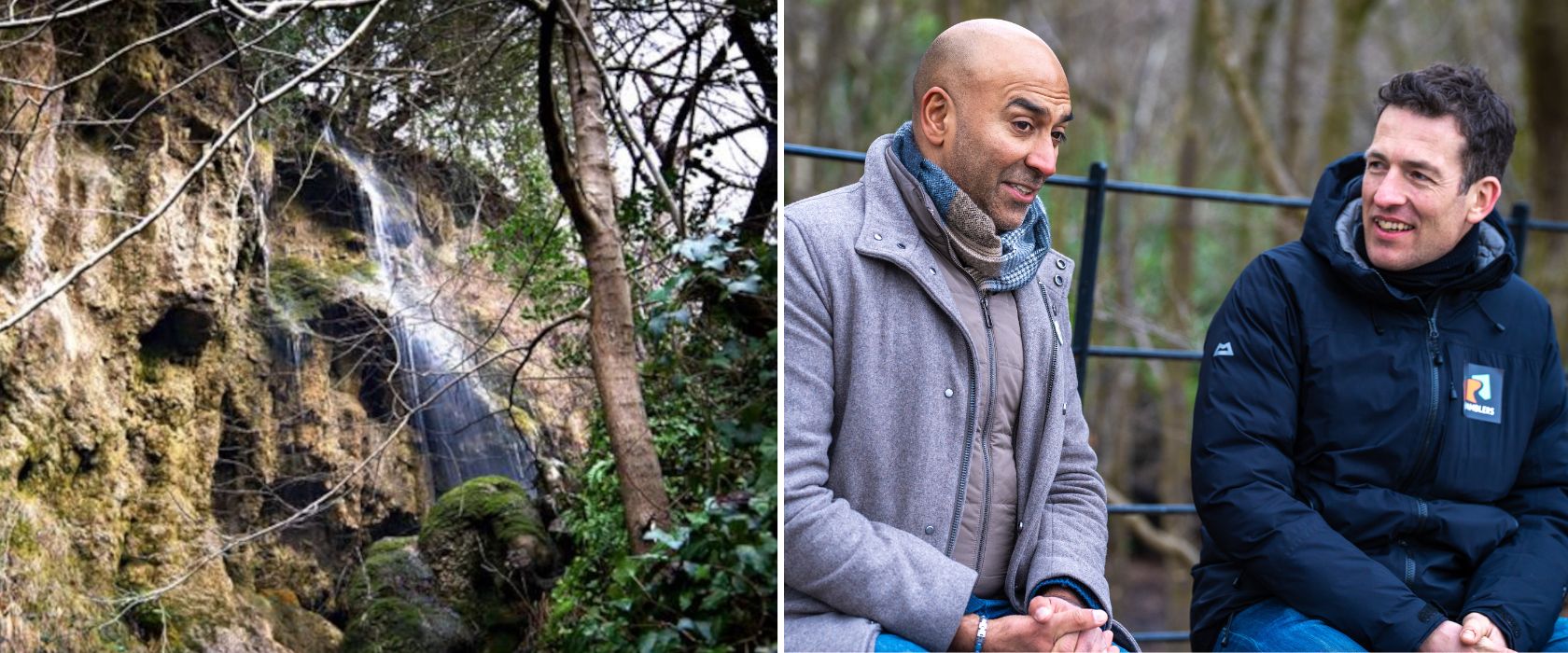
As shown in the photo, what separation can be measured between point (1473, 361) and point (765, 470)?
1.44m

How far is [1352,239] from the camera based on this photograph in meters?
2.33

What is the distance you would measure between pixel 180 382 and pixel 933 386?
1.56 m

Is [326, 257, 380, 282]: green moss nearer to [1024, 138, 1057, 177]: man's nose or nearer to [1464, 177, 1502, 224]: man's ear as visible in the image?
[1024, 138, 1057, 177]: man's nose

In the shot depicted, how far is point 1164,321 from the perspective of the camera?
7.97 meters

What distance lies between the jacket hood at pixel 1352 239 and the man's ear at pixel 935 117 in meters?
0.73

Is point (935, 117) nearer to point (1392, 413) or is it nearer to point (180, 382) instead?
point (1392, 413)

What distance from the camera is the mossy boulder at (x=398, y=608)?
2.79 metres

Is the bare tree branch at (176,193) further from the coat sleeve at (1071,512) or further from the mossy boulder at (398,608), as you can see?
the coat sleeve at (1071,512)

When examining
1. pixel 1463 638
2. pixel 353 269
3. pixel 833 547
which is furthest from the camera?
pixel 353 269

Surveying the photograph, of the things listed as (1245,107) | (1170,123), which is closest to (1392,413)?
(1245,107)

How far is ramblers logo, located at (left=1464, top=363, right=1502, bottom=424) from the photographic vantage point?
7.51ft

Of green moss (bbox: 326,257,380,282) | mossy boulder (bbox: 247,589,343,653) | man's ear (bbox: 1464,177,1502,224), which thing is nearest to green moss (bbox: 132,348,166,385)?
green moss (bbox: 326,257,380,282)

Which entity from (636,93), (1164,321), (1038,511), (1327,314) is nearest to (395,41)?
(636,93)

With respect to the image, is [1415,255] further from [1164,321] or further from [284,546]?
[1164,321]
